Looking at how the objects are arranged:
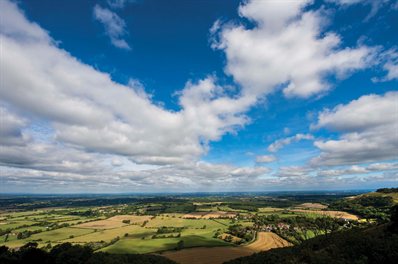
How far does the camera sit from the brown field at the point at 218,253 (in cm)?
7488

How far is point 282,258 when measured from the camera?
1929 inches

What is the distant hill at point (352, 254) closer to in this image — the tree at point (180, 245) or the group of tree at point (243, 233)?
the tree at point (180, 245)

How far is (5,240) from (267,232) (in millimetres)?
118839

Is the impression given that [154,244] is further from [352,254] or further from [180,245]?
[352,254]

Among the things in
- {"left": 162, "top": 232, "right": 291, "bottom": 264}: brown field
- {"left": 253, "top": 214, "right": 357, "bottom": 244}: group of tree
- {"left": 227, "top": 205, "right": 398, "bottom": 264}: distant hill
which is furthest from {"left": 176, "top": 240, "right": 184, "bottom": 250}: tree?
{"left": 227, "top": 205, "right": 398, "bottom": 264}: distant hill

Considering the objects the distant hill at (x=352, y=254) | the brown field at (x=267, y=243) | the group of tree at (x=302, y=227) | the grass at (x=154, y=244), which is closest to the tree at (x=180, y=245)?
the grass at (x=154, y=244)

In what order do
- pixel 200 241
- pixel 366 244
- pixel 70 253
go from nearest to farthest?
pixel 366 244 → pixel 70 253 → pixel 200 241

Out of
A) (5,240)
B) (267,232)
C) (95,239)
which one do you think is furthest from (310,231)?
(5,240)

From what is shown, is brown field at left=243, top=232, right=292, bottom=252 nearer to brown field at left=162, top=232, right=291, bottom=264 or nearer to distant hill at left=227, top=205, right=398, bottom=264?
brown field at left=162, top=232, right=291, bottom=264

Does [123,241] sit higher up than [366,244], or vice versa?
[366,244]

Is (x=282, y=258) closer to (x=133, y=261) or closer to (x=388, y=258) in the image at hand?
(x=388, y=258)

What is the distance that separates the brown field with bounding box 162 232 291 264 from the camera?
74.9 meters

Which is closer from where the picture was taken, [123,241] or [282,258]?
[282,258]

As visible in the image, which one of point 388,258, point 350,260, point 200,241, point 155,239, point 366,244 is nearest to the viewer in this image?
point 388,258
